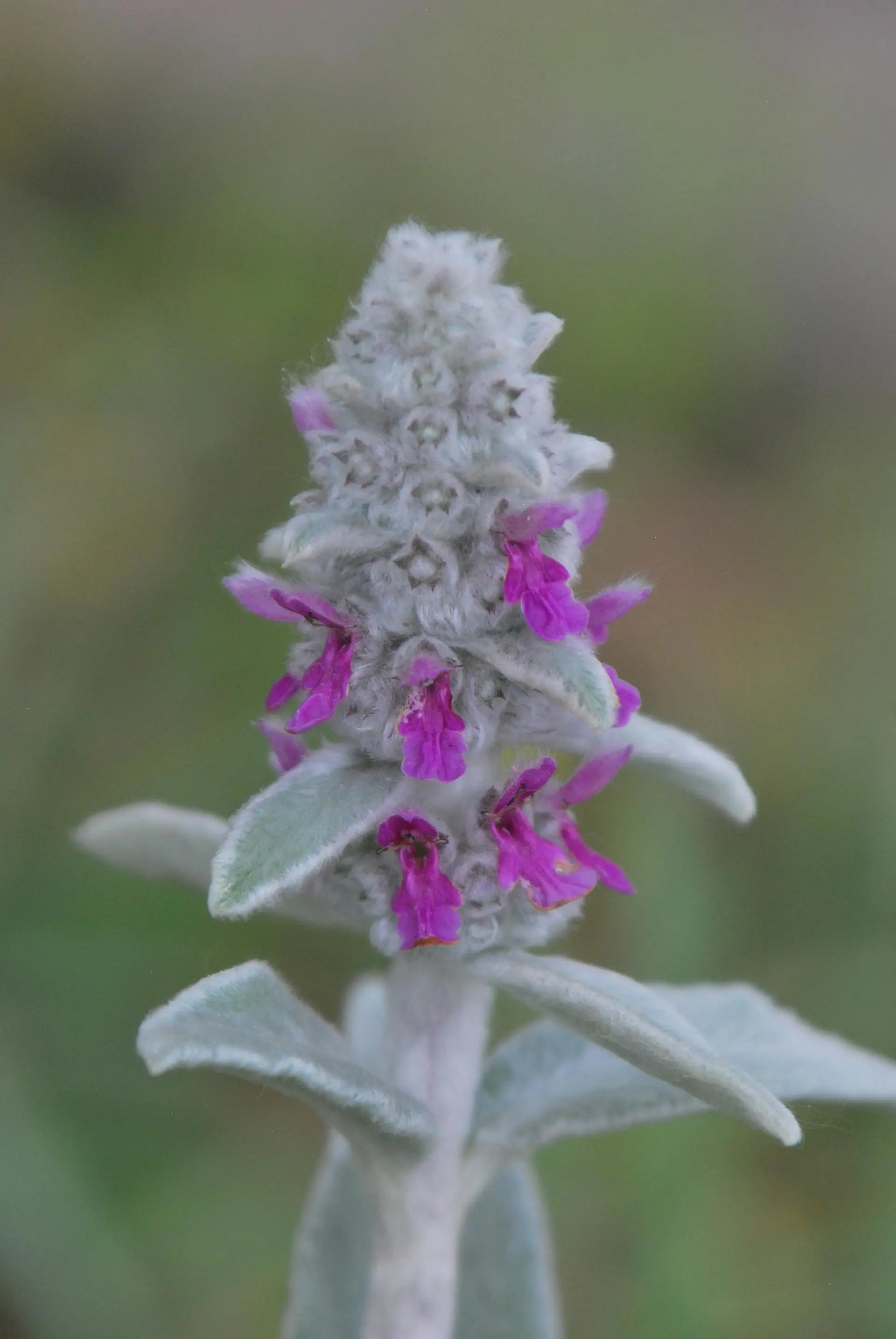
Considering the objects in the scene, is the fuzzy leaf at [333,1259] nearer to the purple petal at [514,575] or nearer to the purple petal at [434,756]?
the purple petal at [434,756]

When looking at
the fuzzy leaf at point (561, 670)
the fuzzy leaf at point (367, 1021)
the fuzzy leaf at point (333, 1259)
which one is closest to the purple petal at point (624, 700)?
the fuzzy leaf at point (561, 670)

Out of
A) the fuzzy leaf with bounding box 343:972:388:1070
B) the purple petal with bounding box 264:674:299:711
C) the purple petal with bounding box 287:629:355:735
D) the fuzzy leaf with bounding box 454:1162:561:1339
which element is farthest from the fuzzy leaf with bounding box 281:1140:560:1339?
the purple petal with bounding box 287:629:355:735

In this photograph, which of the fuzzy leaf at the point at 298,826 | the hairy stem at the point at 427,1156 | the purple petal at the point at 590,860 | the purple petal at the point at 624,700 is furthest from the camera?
the hairy stem at the point at 427,1156

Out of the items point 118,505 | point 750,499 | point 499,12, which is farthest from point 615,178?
point 118,505

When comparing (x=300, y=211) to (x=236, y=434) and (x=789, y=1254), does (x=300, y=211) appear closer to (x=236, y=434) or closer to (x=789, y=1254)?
(x=236, y=434)

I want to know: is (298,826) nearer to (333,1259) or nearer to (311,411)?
(311,411)
